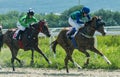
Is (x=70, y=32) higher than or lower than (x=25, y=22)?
lower

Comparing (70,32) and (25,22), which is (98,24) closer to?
(70,32)

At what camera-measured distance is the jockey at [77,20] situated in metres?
13.8

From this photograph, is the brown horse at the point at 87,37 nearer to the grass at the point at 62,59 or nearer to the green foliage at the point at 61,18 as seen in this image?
the grass at the point at 62,59

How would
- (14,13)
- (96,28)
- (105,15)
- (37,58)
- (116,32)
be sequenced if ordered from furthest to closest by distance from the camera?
(14,13), (105,15), (116,32), (37,58), (96,28)

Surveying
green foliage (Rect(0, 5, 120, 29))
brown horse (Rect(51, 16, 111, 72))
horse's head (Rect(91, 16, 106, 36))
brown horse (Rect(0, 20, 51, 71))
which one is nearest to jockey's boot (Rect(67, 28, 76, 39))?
brown horse (Rect(51, 16, 111, 72))

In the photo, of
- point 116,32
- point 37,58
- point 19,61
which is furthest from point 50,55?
point 116,32

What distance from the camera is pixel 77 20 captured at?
14.1m

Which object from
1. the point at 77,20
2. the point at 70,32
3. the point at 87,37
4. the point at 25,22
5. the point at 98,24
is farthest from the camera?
the point at 25,22

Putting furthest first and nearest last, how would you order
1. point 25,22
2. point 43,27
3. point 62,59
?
point 62,59 → point 25,22 → point 43,27

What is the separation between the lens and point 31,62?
1587 cm

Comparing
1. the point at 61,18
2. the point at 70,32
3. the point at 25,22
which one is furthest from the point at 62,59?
the point at 61,18

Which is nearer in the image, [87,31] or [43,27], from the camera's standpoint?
[87,31]

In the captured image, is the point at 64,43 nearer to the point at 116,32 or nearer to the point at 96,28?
the point at 96,28

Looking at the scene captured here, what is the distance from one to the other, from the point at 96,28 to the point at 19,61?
3.64m
